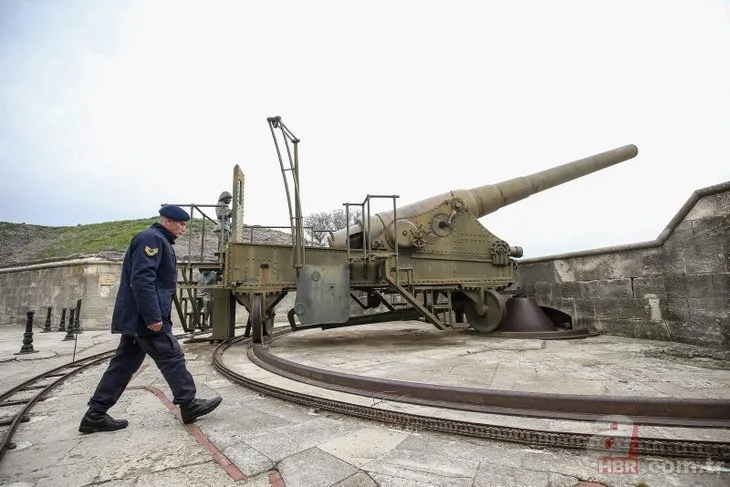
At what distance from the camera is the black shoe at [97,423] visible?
7.67 ft

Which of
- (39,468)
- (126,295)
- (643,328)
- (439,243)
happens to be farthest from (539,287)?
(39,468)

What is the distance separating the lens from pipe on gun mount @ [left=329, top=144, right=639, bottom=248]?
690 centimetres

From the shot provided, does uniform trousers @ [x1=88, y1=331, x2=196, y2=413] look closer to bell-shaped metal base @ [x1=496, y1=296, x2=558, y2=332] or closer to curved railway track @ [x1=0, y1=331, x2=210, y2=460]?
curved railway track @ [x1=0, y1=331, x2=210, y2=460]

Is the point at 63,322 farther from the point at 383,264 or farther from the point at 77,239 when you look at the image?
the point at 77,239

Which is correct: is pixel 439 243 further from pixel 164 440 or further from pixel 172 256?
pixel 164 440

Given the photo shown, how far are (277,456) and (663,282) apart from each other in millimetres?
5953

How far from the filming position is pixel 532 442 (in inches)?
76.8

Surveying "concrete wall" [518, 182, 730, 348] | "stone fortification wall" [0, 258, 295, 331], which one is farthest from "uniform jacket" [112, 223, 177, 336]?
"stone fortification wall" [0, 258, 295, 331]

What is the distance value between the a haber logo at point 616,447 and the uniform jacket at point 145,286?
2.69m

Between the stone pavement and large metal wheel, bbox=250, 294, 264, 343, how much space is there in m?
2.82

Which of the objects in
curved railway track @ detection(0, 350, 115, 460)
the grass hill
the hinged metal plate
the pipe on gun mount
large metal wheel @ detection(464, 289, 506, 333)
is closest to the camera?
curved railway track @ detection(0, 350, 115, 460)

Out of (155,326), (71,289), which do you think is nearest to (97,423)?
(155,326)

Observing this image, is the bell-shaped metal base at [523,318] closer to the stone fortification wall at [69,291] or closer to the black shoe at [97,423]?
the black shoe at [97,423]

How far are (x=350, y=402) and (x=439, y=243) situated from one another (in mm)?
4284
